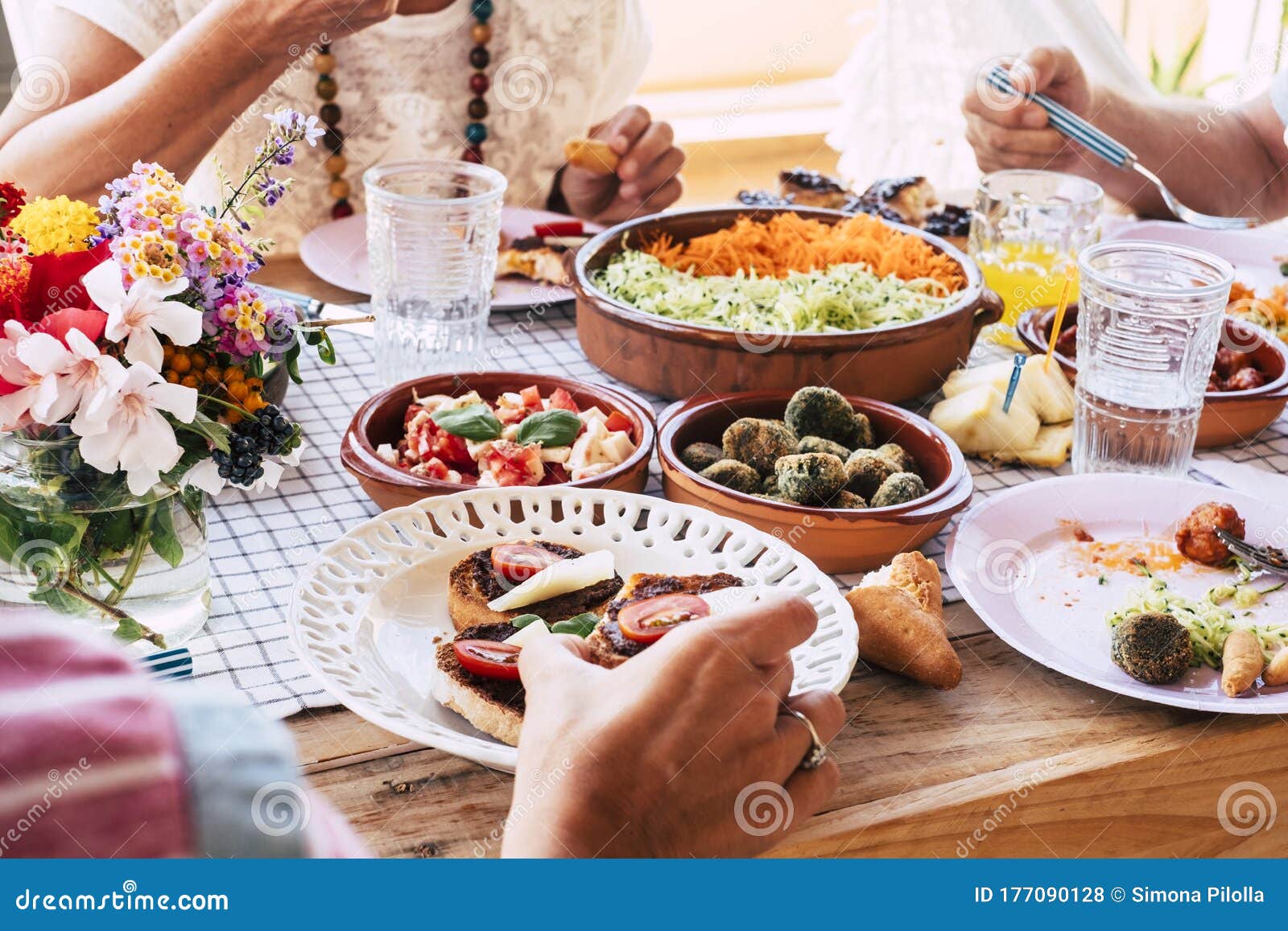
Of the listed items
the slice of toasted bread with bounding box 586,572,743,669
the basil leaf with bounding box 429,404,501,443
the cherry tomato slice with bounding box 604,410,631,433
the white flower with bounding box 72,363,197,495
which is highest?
the white flower with bounding box 72,363,197,495

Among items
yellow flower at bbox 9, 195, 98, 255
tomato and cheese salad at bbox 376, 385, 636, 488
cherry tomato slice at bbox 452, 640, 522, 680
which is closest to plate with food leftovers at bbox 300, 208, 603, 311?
tomato and cheese salad at bbox 376, 385, 636, 488

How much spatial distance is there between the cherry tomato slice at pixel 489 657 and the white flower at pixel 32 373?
1.34ft

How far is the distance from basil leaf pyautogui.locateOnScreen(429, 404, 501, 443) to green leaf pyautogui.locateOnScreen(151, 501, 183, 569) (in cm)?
41

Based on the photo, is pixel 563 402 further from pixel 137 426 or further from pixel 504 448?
pixel 137 426

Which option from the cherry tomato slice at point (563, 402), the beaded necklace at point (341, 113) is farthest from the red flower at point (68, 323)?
the beaded necklace at point (341, 113)

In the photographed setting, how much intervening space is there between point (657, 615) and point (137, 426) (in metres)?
0.50

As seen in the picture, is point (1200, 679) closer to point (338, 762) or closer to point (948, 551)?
point (948, 551)

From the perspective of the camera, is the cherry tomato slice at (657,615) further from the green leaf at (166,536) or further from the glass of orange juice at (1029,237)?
the glass of orange juice at (1029,237)

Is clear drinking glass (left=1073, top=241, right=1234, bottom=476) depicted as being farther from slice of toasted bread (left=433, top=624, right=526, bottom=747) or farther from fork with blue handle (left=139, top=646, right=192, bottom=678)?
fork with blue handle (left=139, top=646, right=192, bottom=678)

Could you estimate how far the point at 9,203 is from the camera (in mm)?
1189

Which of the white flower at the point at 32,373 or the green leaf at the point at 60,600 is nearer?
the white flower at the point at 32,373

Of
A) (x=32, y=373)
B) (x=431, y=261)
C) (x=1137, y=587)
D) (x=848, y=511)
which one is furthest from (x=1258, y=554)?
(x=32, y=373)

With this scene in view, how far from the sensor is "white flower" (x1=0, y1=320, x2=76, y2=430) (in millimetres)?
1034

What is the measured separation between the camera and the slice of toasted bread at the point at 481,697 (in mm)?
1094
